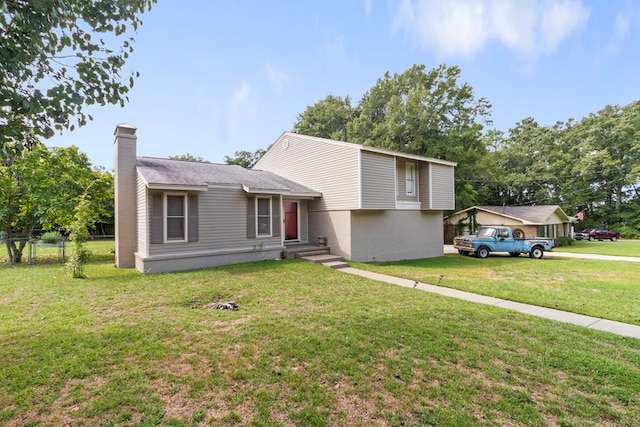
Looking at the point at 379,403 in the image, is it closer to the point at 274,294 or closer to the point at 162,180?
the point at 274,294

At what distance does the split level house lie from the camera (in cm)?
989

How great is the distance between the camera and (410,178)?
1462cm

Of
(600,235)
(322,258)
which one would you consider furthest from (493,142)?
(322,258)

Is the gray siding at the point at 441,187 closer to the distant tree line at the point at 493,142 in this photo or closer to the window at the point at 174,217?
the distant tree line at the point at 493,142

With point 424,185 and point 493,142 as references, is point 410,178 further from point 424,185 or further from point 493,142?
point 493,142

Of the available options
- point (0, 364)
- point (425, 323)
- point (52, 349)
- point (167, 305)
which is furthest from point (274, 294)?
point (0, 364)

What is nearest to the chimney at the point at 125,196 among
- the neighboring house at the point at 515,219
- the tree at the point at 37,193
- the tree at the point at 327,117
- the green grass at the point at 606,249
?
the tree at the point at 37,193

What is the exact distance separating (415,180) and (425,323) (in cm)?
1073

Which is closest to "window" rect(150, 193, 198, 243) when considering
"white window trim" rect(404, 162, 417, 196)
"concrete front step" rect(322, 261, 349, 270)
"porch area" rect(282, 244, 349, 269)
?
"porch area" rect(282, 244, 349, 269)

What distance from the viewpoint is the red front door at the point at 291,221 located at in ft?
44.9

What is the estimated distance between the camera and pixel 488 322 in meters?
5.23

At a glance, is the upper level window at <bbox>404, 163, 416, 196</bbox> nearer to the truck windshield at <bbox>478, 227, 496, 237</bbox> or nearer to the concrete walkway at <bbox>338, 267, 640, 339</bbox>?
the truck windshield at <bbox>478, 227, 496, 237</bbox>

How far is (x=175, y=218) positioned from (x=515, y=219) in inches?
1054

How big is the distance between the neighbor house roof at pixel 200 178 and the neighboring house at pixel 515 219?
1988cm
